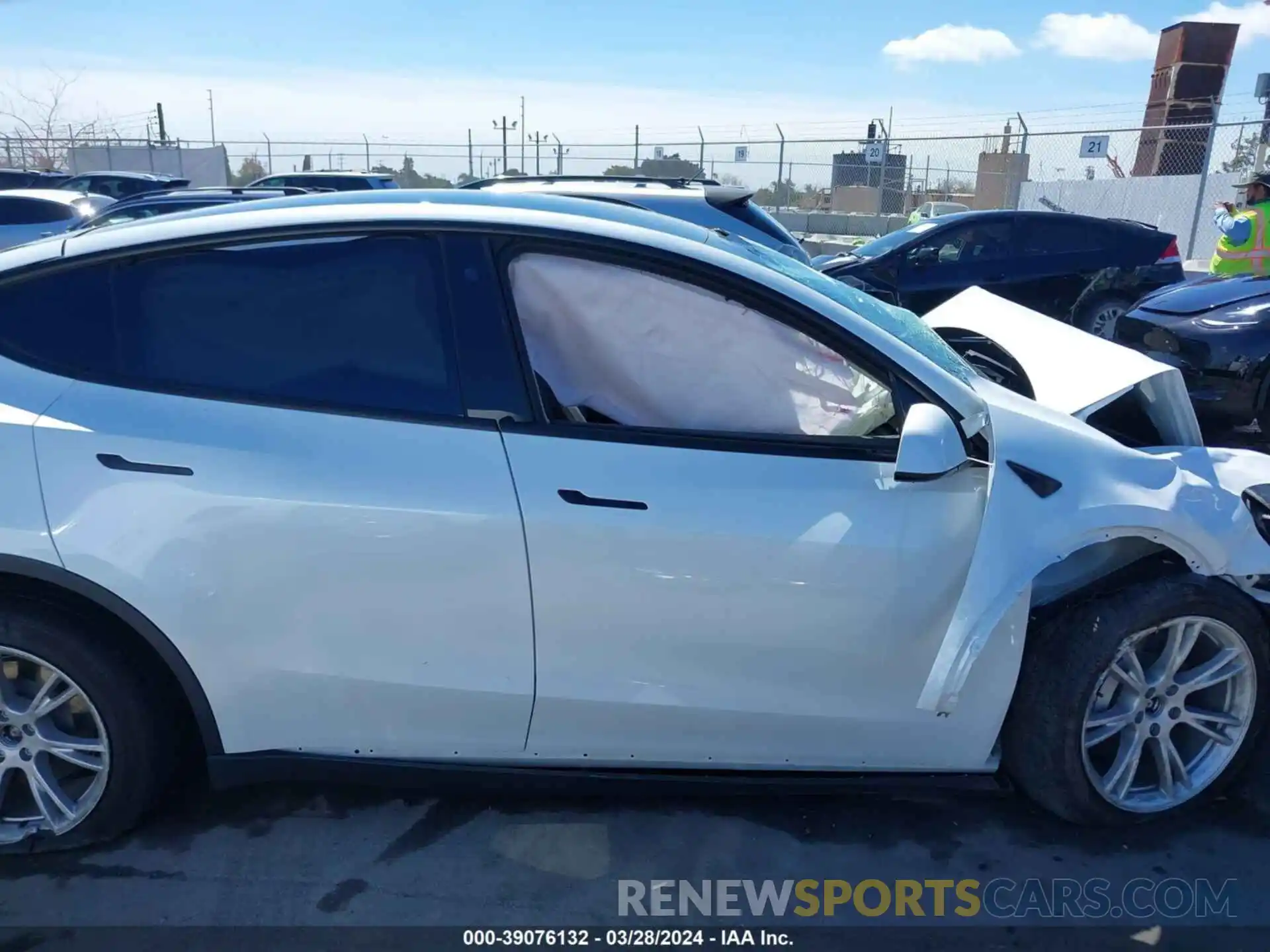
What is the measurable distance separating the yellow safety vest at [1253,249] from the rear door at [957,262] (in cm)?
195

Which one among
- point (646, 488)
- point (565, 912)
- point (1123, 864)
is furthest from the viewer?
point (1123, 864)

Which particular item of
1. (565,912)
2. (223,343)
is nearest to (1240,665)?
(565,912)

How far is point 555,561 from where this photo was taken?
2.46 metres

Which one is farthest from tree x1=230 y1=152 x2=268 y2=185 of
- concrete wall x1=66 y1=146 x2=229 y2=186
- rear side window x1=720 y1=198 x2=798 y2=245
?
rear side window x1=720 y1=198 x2=798 y2=245

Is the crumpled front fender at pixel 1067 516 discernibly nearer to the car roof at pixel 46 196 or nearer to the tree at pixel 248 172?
the car roof at pixel 46 196

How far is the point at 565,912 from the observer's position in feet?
8.61

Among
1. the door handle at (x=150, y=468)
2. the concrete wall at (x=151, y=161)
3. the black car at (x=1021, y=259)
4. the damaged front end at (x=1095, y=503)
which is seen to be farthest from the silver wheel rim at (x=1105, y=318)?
the concrete wall at (x=151, y=161)

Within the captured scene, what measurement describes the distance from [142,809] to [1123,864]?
111 inches

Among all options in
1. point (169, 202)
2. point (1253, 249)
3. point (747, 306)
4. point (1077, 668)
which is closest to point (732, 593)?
point (747, 306)

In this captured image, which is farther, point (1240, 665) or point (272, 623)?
point (1240, 665)

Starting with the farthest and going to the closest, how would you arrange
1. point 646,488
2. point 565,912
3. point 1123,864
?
point 1123,864, point 565,912, point 646,488

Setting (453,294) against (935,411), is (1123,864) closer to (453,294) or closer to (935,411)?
(935,411)

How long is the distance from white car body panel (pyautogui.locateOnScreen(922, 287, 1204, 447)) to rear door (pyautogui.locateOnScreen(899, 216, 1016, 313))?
22.0ft

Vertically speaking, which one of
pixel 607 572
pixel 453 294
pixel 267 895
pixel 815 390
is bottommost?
pixel 267 895
